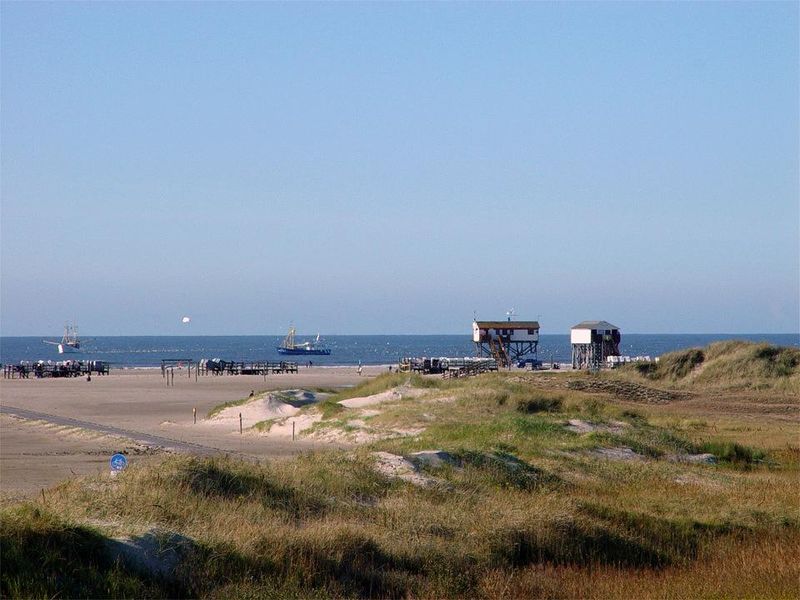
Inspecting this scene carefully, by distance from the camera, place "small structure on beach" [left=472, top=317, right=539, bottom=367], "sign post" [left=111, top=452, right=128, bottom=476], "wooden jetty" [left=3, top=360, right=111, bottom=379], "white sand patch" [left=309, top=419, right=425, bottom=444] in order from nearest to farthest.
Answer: "sign post" [left=111, top=452, right=128, bottom=476], "white sand patch" [left=309, top=419, right=425, bottom=444], "small structure on beach" [left=472, top=317, right=539, bottom=367], "wooden jetty" [left=3, top=360, right=111, bottom=379]

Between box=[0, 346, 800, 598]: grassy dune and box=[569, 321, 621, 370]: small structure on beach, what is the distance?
198 feet

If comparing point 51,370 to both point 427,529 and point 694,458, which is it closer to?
point 694,458

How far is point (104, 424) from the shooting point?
4081 cm

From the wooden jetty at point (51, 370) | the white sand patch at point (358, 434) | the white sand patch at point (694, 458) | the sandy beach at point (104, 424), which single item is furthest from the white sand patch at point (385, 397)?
the wooden jetty at point (51, 370)

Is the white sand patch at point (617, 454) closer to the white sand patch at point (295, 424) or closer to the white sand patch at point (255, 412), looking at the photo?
the white sand patch at point (295, 424)

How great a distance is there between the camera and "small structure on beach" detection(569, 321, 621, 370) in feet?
286

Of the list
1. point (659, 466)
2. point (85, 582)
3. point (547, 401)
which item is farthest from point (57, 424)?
point (85, 582)

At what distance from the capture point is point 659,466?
88.1ft

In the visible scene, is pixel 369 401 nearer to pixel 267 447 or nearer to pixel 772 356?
pixel 267 447

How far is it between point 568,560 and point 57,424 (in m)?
27.3

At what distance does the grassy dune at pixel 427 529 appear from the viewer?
12.5m

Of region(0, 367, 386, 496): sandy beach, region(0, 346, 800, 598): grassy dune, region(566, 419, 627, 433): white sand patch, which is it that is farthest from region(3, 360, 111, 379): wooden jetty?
region(0, 346, 800, 598): grassy dune

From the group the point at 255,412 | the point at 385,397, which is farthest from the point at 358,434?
the point at 385,397

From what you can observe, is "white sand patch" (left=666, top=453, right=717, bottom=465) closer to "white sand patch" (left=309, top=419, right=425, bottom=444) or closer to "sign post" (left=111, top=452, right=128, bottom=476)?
"white sand patch" (left=309, top=419, right=425, bottom=444)
